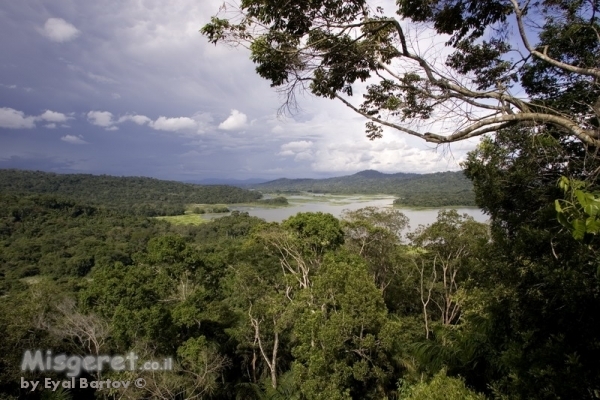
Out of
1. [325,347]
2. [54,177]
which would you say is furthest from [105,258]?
[54,177]

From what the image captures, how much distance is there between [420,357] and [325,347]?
2.06 metres

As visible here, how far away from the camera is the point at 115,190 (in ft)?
341

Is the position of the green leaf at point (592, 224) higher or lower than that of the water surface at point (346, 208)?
higher

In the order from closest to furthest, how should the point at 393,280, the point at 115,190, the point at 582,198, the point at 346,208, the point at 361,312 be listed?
the point at 582,198
the point at 361,312
the point at 393,280
the point at 346,208
the point at 115,190

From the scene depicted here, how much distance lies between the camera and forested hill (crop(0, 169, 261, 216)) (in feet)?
296

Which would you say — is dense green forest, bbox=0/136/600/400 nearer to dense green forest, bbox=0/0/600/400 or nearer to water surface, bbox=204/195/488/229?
dense green forest, bbox=0/0/600/400

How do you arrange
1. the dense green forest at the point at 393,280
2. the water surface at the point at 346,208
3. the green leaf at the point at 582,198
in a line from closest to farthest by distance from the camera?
1. the green leaf at the point at 582,198
2. the dense green forest at the point at 393,280
3. the water surface at the point at 346,208

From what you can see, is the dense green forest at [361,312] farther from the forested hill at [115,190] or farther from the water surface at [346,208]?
the forested hill at [115,190]

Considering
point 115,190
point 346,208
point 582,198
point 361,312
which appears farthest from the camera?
point 115,190

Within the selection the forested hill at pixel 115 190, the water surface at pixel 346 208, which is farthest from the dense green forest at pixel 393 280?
the forested hill at pixel 115 190

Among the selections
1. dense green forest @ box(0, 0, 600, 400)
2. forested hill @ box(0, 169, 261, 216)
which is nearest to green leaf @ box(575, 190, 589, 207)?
dense green forest @ box(0, 0, 600, 400)

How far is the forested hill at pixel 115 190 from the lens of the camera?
296 feet

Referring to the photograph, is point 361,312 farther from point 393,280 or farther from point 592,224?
point 393,280

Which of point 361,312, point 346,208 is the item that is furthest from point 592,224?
point 346,208
